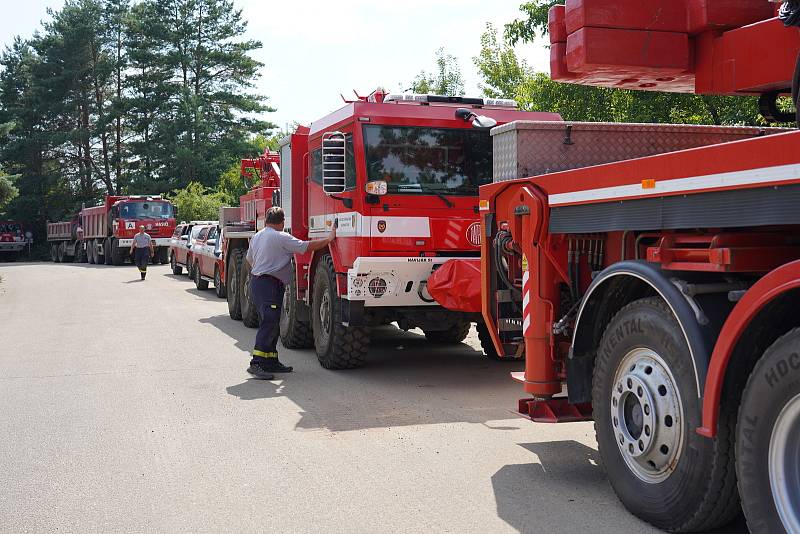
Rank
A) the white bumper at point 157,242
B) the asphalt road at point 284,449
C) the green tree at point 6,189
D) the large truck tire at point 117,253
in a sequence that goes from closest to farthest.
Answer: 1. the asphalt road at point 284,449
2. the green tree at point 6,189
3. the white bumper at point 157,242
4. the large truck tire at point 117,253

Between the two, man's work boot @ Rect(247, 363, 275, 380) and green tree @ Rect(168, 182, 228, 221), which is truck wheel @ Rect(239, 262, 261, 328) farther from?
green tree @ Rect(168, 182, 228, 221)

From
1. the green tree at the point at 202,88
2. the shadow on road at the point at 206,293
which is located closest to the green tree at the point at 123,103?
the green tree at the point at 202,88

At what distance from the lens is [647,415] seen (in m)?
4.50

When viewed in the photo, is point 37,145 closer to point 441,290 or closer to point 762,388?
point 441,290

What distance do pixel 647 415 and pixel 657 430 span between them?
10 cm

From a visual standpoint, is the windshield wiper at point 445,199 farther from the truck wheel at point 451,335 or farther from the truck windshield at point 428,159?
the truck wheel at point 451,335

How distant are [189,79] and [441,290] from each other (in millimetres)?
51743

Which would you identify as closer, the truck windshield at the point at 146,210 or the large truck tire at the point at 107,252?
the truck windshield at the point at 146,210

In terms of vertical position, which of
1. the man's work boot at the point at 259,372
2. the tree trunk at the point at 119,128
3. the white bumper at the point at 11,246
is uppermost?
the tree trunk at the point at 119,128

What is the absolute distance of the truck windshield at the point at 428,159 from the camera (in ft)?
29.6

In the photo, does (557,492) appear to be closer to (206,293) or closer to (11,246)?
(206,293)

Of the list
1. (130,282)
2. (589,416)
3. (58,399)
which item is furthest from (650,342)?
(130,282)

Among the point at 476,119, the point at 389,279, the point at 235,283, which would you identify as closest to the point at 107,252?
the point at 235,283

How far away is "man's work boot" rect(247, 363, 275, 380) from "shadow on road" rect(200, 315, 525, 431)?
0.09 metres
